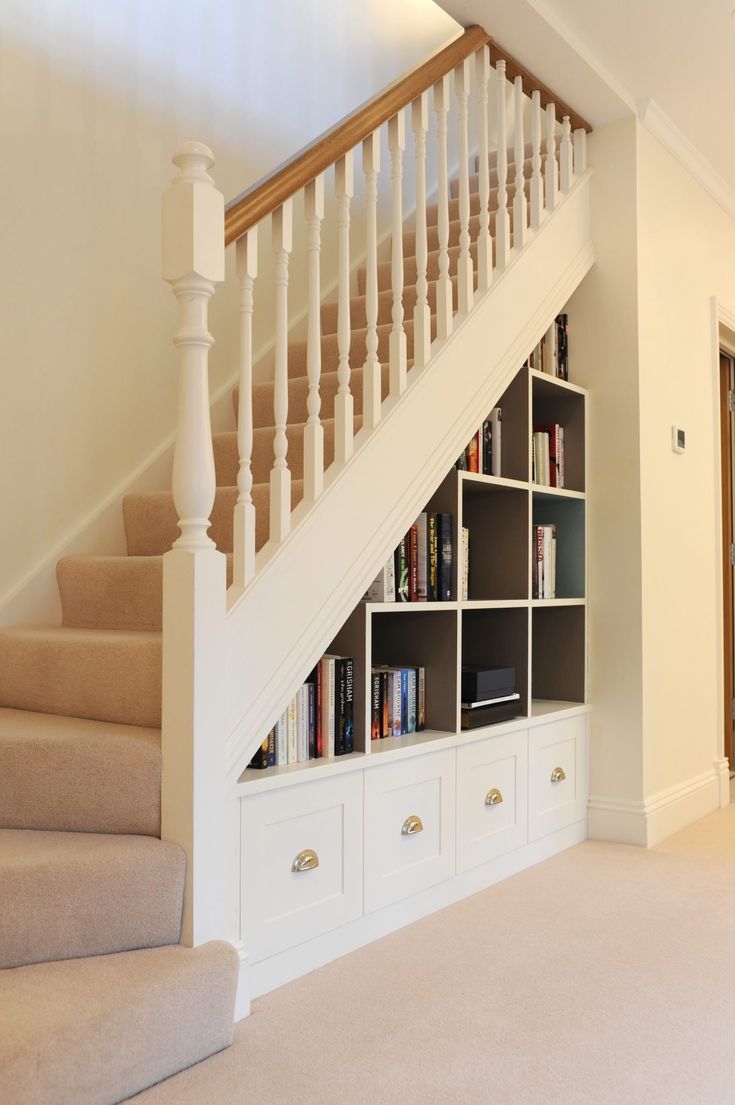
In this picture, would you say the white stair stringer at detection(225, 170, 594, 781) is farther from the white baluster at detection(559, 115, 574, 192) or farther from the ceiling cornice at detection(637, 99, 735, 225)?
the ceiling cornice at detection(637, 99, 735, 225)

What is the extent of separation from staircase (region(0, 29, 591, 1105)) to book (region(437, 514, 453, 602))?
19 cm

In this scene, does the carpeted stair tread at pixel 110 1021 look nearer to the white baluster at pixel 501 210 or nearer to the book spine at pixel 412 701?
the book spine at pixel 412 701

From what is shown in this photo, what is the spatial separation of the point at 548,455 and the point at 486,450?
358mm

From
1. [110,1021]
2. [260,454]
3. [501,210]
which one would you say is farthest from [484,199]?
[110,1021]

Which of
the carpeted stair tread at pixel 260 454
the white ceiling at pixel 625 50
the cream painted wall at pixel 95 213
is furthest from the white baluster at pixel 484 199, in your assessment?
the cream painted wall at pixel 95 213

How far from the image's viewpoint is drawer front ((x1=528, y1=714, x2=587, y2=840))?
3.17 m

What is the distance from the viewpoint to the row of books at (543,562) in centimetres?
333

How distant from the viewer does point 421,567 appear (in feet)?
8.99

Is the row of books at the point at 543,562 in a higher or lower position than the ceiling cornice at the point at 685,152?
lower

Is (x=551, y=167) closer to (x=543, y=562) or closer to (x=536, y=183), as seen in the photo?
(x=536, y=183)

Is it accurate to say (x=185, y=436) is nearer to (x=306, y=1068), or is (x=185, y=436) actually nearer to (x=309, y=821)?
(x=309, y=821)

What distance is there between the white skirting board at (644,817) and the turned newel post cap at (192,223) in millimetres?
2359

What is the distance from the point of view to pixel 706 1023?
200 centimetres

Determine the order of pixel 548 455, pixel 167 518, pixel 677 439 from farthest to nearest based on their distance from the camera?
pixel 677 439
pixel 548 455
pixel 167 518
